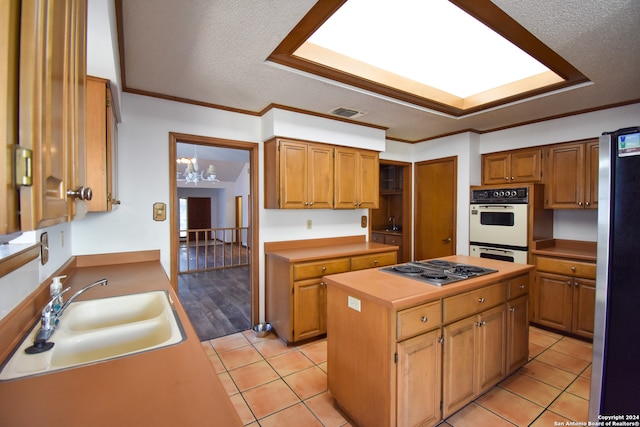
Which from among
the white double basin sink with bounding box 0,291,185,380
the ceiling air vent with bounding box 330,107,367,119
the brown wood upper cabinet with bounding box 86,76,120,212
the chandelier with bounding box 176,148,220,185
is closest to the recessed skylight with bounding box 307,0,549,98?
the ceiling air vent with bounding box 330,107,367,119

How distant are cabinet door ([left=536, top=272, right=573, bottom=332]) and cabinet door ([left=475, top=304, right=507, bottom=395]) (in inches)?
58.1

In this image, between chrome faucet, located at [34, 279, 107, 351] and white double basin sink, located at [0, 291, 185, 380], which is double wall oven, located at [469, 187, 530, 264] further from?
chrome faucet, located at [34, 279, 107, 351]

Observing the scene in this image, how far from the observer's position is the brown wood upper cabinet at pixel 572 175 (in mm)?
3133

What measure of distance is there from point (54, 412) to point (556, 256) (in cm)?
400

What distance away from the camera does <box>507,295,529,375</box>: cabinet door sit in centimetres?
224

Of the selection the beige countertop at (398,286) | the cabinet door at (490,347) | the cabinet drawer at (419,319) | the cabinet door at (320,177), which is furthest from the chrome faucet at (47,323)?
the cabinet door at (320,177)

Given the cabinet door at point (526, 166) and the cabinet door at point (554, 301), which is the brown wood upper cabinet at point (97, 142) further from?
the cabinet door at point (526, 166)

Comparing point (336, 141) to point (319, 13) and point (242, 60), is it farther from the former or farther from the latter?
point (319, 13)

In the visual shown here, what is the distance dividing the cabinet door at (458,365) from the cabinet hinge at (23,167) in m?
1.93

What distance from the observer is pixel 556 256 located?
125 inches

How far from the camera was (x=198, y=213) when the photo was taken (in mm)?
11922

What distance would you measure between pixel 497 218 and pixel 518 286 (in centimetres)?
153

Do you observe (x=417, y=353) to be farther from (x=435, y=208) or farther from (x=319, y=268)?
(x=435, y=208)

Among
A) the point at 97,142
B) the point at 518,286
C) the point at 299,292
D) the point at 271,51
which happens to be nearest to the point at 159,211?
the point at 97,142
